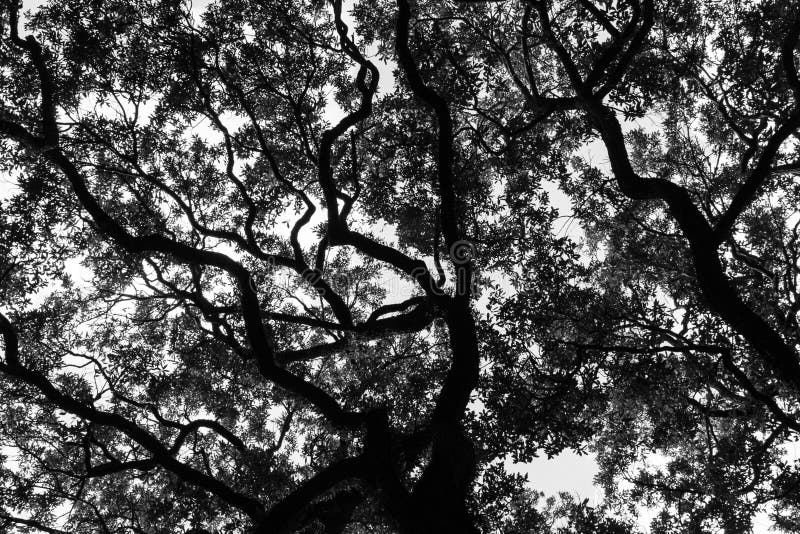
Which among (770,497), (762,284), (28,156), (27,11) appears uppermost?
(27,11)

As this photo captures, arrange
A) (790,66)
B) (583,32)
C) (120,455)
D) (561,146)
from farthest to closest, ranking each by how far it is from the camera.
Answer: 1. (120,455)
2. (561,146)
3. (583,32)
4. (790,66)

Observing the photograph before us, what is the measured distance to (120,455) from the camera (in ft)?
42.8

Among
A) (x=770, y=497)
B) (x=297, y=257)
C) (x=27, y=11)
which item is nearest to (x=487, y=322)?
(x=297, y=257)

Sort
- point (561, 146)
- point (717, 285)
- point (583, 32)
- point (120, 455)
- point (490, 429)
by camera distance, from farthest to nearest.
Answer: point (120, 455) < point (561, 146) < point (583, 32) < point (490, 429) < point (717, 285)

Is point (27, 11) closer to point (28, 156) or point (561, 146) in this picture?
point (28, 156)

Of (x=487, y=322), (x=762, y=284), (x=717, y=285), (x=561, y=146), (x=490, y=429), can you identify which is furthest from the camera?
(x=561, y=146)

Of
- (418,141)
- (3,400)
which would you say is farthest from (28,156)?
(418,141)

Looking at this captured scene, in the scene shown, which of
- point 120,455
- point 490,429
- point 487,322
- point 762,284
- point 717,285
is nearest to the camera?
point 717,285

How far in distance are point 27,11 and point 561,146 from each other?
12256 millimetres

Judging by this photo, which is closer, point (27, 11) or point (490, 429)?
point (490, 429)

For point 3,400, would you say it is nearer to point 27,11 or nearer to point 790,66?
point 27,11

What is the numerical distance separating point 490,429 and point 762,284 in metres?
7.87

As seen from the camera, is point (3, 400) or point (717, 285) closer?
point (717, 285)

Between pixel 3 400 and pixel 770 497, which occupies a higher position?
pixel 3 400
